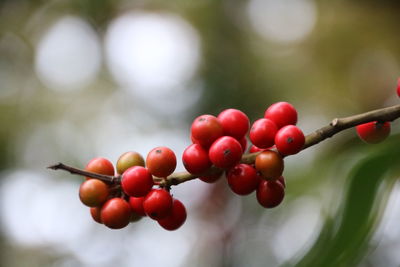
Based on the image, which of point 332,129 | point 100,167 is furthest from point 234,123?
point 100,167

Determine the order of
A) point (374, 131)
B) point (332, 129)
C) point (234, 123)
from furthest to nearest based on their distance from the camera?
point (234, 123)
point (374, 131)
point (332, 129)

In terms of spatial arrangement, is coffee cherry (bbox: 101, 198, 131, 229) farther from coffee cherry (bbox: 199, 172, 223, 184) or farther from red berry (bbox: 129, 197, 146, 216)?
coffee cherry (bbox: 199, 172, 223, 184)

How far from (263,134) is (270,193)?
185 millimetres

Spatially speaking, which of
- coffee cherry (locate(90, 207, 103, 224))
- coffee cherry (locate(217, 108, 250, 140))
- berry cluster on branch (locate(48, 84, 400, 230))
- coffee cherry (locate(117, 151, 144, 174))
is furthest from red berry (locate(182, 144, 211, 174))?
coffee cherry (locate(90, 207, 103, 224))

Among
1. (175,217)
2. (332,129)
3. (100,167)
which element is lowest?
(175,217)

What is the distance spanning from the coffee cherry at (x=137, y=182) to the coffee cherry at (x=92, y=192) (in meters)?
0.09

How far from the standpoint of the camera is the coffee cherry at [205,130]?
4.43 feet

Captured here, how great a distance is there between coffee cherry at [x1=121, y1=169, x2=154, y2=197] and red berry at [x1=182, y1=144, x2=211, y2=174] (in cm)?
14

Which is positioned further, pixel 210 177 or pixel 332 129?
pixel 210 177

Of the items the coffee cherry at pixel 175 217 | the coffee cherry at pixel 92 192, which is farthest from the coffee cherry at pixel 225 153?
the coffee cherry at pixel 92 192

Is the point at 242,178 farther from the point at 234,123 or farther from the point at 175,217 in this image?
the point at 175,217

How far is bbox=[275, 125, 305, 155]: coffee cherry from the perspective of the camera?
1206mm

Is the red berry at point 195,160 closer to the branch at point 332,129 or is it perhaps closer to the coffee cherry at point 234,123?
the branch at point 332,129

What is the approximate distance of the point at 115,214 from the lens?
1361 mm
